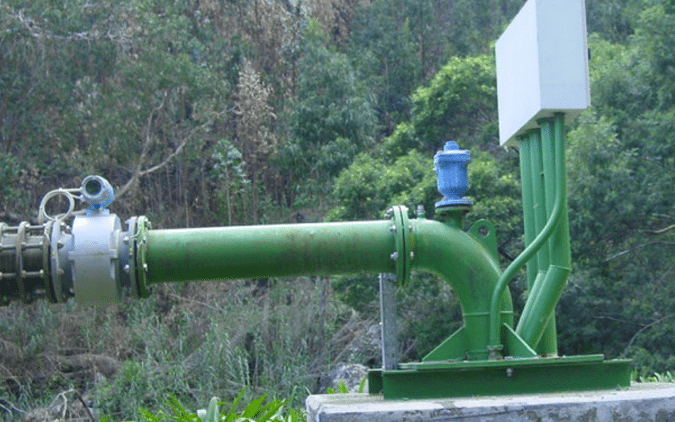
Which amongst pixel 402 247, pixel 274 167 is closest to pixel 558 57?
pixel 402 247

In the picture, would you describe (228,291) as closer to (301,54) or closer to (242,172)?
(242,172)

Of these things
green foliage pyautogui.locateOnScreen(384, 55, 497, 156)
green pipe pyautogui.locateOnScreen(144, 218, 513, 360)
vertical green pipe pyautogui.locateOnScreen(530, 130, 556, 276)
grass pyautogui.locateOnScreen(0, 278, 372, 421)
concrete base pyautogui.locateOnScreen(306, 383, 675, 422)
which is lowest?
grass pyautogui.locateOnScreen(0, 278, 372, 421)

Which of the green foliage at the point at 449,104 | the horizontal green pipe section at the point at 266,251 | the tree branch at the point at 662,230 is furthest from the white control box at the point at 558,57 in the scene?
the green foliage at the point at 449,104

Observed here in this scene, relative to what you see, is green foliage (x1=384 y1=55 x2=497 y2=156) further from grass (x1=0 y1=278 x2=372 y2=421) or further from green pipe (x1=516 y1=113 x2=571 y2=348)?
green pipe (x1=516 y1=113 x2=571 y2=348)

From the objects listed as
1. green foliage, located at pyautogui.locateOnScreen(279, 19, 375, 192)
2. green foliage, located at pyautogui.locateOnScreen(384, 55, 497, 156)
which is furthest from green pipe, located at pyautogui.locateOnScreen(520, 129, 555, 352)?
green foliage, located at pyautogui.locateOnScreen(279, 19, 375, 192)

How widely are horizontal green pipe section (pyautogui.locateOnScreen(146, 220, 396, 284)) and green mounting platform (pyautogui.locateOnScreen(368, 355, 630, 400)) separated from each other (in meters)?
0.46

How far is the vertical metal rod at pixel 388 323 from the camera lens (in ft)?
11.8

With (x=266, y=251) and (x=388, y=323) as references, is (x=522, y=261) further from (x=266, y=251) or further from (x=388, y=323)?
(x=266, y=251)

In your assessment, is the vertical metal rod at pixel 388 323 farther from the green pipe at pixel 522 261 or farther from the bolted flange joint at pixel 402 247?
the green pipe at pixel 522 261

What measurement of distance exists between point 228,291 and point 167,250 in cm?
1118

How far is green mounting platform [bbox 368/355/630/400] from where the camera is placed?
3.45m

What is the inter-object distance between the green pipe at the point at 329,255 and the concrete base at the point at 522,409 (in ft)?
1.47

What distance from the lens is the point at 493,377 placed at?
3.47 m

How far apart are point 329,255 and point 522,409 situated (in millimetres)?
891
